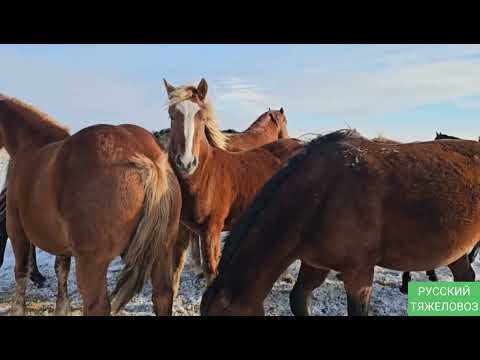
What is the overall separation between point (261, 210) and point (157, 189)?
798 millimetres

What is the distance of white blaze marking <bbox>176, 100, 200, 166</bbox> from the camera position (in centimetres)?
441

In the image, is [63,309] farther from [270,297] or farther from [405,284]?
[405,284]

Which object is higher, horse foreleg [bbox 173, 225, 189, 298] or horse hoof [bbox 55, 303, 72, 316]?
horse foreleg [bbox 173, 225, 189, 298]

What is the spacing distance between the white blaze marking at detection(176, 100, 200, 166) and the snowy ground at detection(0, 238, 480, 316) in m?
1.72

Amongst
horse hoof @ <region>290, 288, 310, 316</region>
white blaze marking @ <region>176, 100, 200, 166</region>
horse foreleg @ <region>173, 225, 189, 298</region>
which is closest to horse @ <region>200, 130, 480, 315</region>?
horse hoof @ <region>290, 288, 310, 316</region>

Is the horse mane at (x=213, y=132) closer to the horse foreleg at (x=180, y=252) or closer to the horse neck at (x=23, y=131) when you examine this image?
the horse foreleg at (x=180, y=252)

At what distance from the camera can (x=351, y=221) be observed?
3.28 m

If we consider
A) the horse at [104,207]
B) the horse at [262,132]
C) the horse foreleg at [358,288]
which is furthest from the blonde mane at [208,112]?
the horse foreleg at [358,288]

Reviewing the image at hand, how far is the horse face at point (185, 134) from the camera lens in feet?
14.5

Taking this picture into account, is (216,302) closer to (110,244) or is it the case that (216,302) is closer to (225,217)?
(110,244)

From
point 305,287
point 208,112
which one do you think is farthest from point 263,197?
point 208,112

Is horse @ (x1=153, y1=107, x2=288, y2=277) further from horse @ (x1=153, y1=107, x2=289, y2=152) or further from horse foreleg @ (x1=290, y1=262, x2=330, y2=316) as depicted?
horse foreleg @ (x1=290, y1=262, x2=330, y2=316)

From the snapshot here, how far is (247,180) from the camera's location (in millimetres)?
5527
